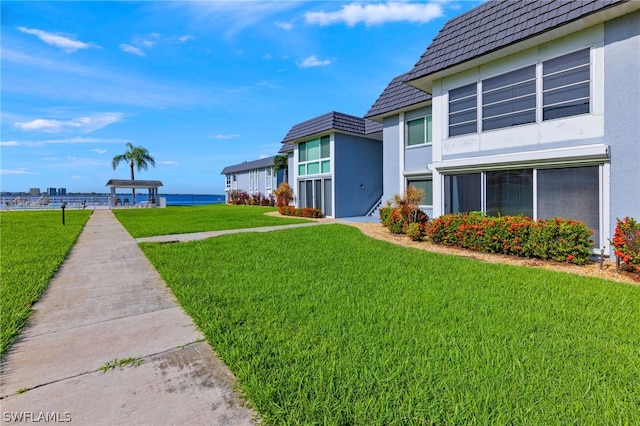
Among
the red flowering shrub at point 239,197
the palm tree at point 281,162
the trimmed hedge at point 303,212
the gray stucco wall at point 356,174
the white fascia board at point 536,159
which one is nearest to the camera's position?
the white fascia board at point 536,159

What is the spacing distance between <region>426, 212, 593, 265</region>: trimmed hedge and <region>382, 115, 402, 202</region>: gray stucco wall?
6.22 m

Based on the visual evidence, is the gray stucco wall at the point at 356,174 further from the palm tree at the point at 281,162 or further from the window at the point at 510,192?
the palm tree at the point at 281,162

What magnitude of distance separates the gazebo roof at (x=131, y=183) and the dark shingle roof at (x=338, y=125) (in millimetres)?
26056

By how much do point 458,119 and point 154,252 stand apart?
10.6 metres

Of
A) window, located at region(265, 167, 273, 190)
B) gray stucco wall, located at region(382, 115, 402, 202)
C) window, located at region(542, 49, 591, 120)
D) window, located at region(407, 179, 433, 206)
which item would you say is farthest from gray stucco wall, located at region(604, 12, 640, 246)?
window, located at region(265, 167, 273, 190)

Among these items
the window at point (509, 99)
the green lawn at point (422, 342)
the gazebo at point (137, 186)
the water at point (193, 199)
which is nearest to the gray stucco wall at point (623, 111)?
the window at point (509, 99)

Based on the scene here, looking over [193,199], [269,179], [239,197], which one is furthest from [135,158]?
[269,179]

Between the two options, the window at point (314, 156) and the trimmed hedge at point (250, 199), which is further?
the trimmed hedge at point (250, 199)

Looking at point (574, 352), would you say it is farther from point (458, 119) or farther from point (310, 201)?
point (310, 201)

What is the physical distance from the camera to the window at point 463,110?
9.86 meters

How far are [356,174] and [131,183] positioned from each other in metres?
31.4

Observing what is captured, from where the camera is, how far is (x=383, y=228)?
528 inches

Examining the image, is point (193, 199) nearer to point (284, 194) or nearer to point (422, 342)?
point (284, 194)

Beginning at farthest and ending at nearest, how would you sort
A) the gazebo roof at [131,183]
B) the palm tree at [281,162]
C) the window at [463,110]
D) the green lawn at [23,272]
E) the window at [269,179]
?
the window at [269,179] < the gazebo roof at [131,183] < the palm tree at [281,162] < the window at [463,110] < the green lawn at [23,272]
